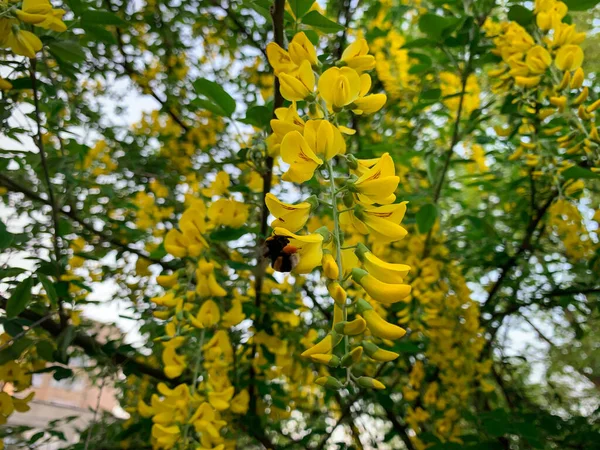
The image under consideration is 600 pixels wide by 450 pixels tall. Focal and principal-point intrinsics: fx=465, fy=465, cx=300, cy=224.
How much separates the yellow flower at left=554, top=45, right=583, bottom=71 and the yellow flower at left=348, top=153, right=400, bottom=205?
94 centimetres

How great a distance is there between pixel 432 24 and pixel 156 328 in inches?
52.6

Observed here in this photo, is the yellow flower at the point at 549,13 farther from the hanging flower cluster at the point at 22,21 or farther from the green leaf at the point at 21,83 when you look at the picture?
the green leaf at the point at 21,83

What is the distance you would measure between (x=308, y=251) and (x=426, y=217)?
96cm

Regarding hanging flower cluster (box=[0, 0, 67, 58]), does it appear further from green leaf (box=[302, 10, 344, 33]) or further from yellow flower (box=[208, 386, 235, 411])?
yellow flower (box=[208, 386, 235, 411])

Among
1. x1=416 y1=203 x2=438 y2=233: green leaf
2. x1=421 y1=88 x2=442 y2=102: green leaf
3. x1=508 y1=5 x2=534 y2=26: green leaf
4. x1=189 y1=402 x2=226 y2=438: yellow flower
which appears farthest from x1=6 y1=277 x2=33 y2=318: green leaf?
x1=508 y1=5 x2=534 y2=26: green leaf

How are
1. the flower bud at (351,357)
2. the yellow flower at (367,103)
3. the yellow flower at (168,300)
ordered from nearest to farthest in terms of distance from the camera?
1. the flower bud at (351,357)
2. the yellow flower at (367,103)
3. the yellow flower at (168,300)

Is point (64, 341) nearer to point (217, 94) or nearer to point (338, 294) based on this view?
point (217, 94)

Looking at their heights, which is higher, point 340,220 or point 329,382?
point 340,220

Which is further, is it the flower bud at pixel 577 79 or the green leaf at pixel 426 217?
the green leaf at pixel 426 217

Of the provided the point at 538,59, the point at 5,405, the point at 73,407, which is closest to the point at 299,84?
the point at 538,59

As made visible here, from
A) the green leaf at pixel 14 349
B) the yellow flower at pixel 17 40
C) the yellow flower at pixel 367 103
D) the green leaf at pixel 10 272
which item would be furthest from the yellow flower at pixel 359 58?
the green leaf at pixel 14 349

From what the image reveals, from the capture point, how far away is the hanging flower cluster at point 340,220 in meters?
0.65

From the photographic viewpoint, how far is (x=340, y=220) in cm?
80

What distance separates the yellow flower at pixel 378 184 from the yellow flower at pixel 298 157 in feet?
0.23
